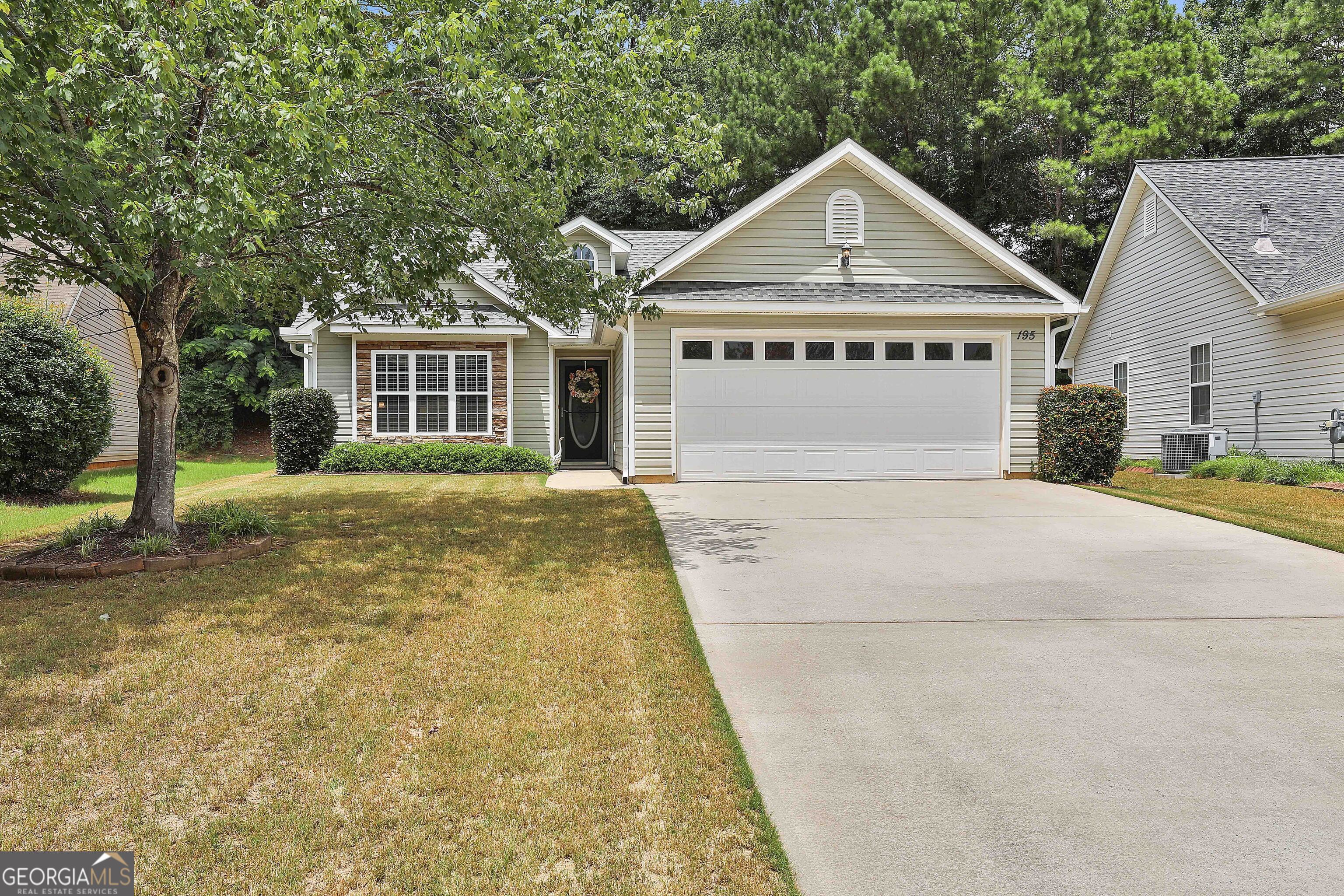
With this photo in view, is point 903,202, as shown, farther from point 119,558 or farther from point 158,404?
point 119,558

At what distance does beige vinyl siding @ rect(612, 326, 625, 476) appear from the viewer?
1284cm

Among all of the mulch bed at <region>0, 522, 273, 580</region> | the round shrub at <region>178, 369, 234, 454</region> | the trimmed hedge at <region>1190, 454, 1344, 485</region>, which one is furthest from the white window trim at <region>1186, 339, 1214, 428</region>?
the round shrub at <region>178, 369, 234, 454</region>

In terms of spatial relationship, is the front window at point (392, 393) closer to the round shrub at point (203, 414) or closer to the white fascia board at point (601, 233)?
the white fascia board at point (601, 233)

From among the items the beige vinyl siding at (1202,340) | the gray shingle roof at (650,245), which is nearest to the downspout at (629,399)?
the gray shingle roof at (650,245)

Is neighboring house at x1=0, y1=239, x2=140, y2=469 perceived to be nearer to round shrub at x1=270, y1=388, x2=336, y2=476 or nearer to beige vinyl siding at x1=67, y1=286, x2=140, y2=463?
beige vinyl siding at x1=67, y1=286, x2=140, y2=463

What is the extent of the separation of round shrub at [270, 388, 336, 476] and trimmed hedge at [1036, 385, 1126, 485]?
12.5 meters

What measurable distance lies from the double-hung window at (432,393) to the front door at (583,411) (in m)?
2.00

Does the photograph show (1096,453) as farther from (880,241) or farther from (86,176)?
(86,176)

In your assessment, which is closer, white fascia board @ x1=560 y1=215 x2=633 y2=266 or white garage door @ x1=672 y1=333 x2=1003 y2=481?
white garage door @ x1=672 y1=333 x2=1003 y2=481

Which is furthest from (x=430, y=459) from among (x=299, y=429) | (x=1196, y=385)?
(x=1196, y=385)

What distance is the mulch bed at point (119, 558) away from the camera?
570 cm

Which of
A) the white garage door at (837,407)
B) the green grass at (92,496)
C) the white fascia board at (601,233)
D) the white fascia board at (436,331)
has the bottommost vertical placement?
the green grass at (92,496)

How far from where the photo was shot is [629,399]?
12.0 meters

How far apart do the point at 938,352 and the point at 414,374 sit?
9.72m
